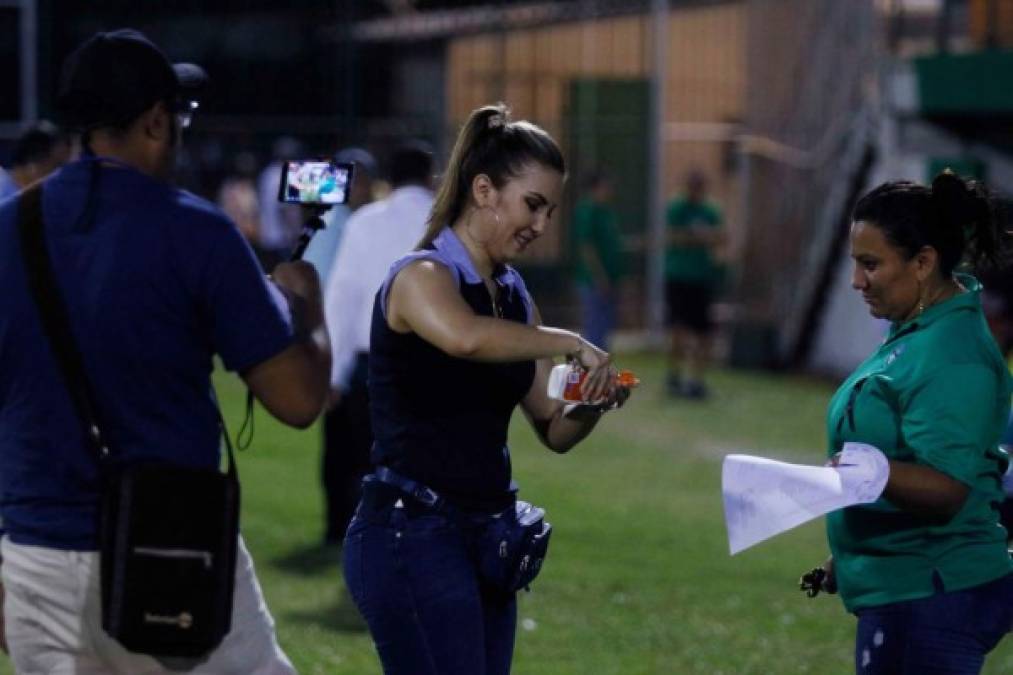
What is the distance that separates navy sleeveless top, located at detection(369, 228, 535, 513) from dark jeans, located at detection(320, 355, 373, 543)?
538 cm

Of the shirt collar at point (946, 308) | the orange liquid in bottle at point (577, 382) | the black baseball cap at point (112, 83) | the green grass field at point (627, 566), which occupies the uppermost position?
the black baseball cap at point (112, 83)

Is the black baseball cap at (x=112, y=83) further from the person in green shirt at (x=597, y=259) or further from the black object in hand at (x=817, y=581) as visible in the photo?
the person in green shirt at (x=597, y=259)

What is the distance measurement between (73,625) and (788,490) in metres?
1.59

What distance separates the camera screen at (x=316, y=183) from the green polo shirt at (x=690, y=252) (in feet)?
50.0

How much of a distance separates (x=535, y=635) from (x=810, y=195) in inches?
576

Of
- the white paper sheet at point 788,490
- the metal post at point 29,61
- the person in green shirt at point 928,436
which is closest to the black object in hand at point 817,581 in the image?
the person in green shirt at point 928,436

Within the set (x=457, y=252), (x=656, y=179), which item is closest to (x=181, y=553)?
(x=457, y=252)

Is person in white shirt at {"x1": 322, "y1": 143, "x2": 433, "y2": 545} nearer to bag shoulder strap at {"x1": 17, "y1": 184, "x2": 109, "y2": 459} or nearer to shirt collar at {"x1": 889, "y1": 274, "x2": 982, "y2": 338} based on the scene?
shirt collar at {"x1": 889, "y1": 274, "x2": 982, "y2": 338}

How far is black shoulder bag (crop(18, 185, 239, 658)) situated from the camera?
13.3 feet

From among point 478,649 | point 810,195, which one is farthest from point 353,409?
point 810,195

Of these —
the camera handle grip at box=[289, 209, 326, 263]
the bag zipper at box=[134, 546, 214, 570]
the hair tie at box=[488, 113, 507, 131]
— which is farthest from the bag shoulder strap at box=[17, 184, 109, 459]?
the hair tie at box=[488, 113, 507, 131]

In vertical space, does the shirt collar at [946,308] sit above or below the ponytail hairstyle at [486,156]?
below

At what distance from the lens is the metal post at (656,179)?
81.5 feet

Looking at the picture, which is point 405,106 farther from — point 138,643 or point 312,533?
point 138,643
